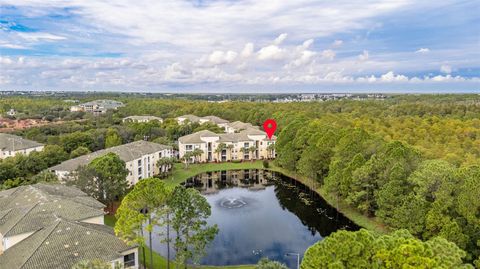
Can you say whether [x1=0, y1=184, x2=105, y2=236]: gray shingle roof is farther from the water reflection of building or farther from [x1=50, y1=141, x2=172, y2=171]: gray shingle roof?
the water reflection of building

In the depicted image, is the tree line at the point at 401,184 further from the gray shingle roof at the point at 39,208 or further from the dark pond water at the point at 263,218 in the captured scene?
the gray shingle roof at the point at 39,208

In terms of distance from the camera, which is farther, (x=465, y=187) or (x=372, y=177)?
(x=372, y=177)

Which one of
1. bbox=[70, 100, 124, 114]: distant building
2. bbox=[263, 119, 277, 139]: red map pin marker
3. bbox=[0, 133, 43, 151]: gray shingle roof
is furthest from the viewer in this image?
A: bbox=[70, 100, 124, 114]: distant building

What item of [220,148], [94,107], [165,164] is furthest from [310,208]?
[94,107]

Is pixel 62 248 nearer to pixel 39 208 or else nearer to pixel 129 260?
pixel 129 260

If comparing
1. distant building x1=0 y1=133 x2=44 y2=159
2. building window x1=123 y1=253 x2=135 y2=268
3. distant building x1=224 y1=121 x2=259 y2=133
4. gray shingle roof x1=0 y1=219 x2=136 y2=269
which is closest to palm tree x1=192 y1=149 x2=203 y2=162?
distant building x1=224 y1=121 x2=259 y2=133

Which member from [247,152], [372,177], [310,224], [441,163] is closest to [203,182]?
[247,152]

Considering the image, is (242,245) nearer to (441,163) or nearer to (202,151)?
(441,163)

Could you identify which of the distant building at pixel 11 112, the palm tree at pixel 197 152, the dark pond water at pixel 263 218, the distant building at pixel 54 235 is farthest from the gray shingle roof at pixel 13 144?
the distant building at pixel 11 112
